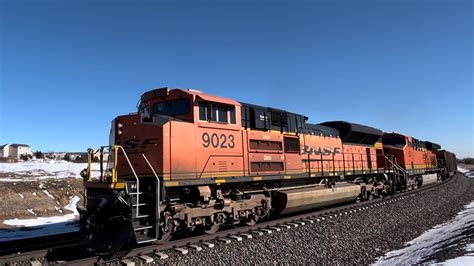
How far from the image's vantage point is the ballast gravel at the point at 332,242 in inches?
303

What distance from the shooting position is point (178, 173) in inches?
341

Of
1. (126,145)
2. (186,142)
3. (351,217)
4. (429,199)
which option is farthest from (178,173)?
(429,199)

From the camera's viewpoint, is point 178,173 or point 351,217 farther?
point 351,217

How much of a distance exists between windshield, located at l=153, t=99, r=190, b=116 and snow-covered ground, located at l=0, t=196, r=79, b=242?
4.90 metres

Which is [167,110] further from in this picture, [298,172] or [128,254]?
[298,172]

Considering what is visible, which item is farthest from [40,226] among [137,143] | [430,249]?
[430,249]

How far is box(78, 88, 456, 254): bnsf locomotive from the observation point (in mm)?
7828

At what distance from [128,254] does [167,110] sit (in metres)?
3.76

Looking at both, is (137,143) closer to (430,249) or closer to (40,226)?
(40,226)

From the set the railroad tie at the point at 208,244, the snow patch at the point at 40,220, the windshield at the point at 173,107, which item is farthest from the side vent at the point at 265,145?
the snow patch at the point at 40,220

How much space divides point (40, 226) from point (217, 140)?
752 cm

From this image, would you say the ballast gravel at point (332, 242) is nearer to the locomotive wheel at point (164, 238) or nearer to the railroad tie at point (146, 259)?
the railroad tie at point (146, 259)

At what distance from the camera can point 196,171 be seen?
910cm

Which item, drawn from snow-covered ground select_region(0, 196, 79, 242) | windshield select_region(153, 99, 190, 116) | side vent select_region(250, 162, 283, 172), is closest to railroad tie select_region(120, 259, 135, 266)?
windshield select_region(153, 99, 190, 116)
